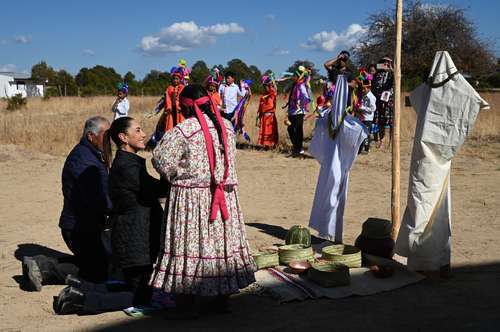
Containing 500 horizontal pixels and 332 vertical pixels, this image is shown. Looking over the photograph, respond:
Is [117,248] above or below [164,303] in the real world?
above

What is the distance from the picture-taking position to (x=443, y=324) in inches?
152

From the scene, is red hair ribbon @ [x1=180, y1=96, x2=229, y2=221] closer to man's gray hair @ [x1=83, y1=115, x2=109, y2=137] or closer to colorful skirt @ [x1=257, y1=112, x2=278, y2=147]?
man's gray hair @ [x1=83, y1=115, x2=109, y2=137]

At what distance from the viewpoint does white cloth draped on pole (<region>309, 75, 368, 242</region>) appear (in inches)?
225

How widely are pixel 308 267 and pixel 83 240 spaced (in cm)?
199

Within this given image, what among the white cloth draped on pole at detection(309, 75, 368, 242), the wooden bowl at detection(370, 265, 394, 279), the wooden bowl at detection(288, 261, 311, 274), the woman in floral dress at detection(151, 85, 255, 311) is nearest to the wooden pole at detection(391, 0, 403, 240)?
the white cloth draped on pole at detection(309, 75, 368, 242)

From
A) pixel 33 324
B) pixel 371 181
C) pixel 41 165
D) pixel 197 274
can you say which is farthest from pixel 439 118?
pixel 41 165

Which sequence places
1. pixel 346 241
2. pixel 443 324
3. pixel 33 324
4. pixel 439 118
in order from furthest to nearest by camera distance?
pixel 346 241, pixel 439 118, pixel 33 324, pixel 443 324

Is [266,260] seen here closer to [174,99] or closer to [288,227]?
[288,227]

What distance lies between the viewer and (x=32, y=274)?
15.5ft

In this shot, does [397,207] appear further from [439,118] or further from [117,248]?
[117,248]

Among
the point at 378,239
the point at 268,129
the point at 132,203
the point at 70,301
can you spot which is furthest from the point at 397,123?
the point at 268,129

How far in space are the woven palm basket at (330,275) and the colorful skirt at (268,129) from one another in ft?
28.8

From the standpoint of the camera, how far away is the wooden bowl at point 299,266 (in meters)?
5.07

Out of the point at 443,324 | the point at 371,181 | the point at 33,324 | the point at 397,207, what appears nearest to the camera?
the point at 443,324
